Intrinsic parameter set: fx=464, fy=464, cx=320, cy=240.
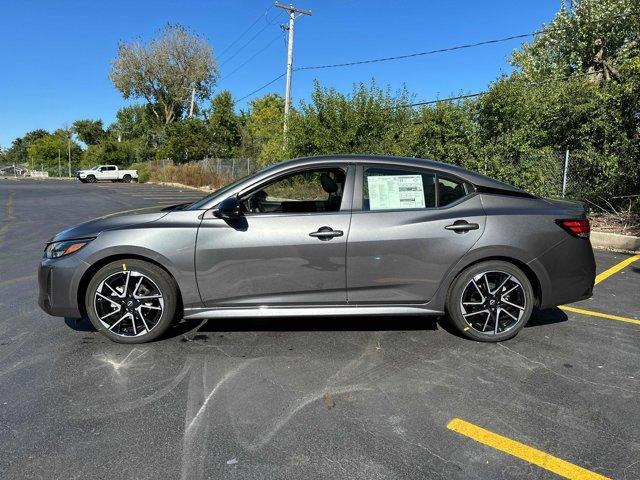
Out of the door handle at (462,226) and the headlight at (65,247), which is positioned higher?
the door handle at (462,226)

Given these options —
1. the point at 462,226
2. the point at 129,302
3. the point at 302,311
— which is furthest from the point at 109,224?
the point at 462,226

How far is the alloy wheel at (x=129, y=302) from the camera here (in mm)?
3840

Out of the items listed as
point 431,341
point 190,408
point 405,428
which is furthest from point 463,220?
point 190,408

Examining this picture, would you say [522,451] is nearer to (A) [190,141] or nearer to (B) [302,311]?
(B) [302,311]

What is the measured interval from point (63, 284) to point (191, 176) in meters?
30.6

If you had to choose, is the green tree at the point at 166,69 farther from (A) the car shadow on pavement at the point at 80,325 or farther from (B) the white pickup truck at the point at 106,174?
→ (A) the car shadow on pavement at the point at 80,325

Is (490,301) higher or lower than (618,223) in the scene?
lower

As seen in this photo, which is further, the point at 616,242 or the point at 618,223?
the point at 618,223

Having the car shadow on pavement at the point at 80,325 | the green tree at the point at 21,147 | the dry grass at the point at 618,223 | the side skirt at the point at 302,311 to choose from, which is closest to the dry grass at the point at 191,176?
the dry grass at the point at 618,223

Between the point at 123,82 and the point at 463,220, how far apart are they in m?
54.9

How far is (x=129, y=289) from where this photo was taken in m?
3.86

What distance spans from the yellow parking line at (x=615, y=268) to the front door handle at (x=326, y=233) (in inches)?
166

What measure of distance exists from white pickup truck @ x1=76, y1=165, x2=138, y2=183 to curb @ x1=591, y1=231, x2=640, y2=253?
43.3 meters

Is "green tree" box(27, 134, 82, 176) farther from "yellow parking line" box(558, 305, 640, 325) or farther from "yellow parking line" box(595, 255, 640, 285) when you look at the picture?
"yellow parking line" box(558, 305, 640, 325)
